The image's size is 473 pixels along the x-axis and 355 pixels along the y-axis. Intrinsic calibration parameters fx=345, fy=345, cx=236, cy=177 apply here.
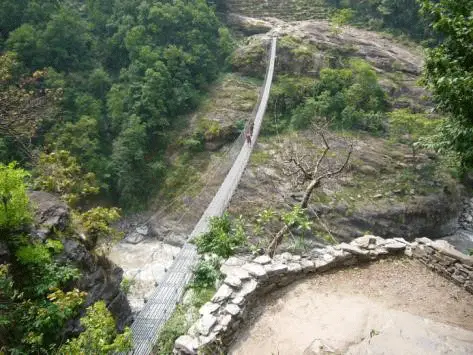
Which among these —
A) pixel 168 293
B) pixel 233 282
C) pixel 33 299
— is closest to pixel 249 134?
pixel 168 293

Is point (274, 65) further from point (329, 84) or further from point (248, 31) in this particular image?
point (248, 31)

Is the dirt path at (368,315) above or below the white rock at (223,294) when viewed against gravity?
below

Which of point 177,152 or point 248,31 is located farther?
point 248,31

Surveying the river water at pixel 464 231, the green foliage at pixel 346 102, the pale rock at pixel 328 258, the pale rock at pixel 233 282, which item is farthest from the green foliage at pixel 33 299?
the river water at pixel 464 231

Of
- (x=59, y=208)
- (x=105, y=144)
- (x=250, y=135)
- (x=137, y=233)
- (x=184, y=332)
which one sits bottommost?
(x=137, y=233)

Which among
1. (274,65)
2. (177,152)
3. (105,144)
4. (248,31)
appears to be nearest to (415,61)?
(274,65)

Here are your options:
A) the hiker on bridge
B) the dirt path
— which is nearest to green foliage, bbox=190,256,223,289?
the dirt path

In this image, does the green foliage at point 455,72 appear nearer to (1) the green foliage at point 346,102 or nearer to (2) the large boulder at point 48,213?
(2) the large boulder at point 48,213
